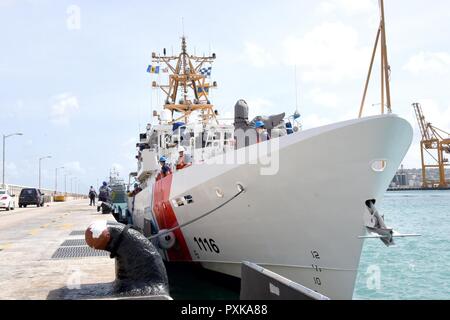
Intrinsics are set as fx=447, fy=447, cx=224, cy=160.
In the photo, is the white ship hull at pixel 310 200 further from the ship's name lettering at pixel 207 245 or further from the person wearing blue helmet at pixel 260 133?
the person wearing blue helmet at pixel 260 133

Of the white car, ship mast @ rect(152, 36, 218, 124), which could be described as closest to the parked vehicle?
the white car

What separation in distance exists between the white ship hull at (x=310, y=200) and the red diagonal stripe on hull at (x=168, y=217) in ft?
4.69

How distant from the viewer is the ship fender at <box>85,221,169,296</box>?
16.8 ft

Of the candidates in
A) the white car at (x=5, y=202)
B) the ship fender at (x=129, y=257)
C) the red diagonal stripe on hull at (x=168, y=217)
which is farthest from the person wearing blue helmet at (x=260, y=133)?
the white car at (x=5, y=202)

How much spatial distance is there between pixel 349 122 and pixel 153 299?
4.03 meters

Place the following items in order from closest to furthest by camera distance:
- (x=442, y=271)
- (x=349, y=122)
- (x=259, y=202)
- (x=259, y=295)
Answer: (x=259, y=295), (x=349, y=122), (x=259, y=202), (x=442, y=271)

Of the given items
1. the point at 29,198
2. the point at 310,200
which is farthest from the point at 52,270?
the point at 29,198

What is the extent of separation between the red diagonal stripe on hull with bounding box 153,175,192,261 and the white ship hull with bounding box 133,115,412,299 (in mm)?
1430

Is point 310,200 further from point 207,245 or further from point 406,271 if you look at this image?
point 406,271

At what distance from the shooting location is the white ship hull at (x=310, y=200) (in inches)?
273

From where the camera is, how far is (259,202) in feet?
25.7

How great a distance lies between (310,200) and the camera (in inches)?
289
